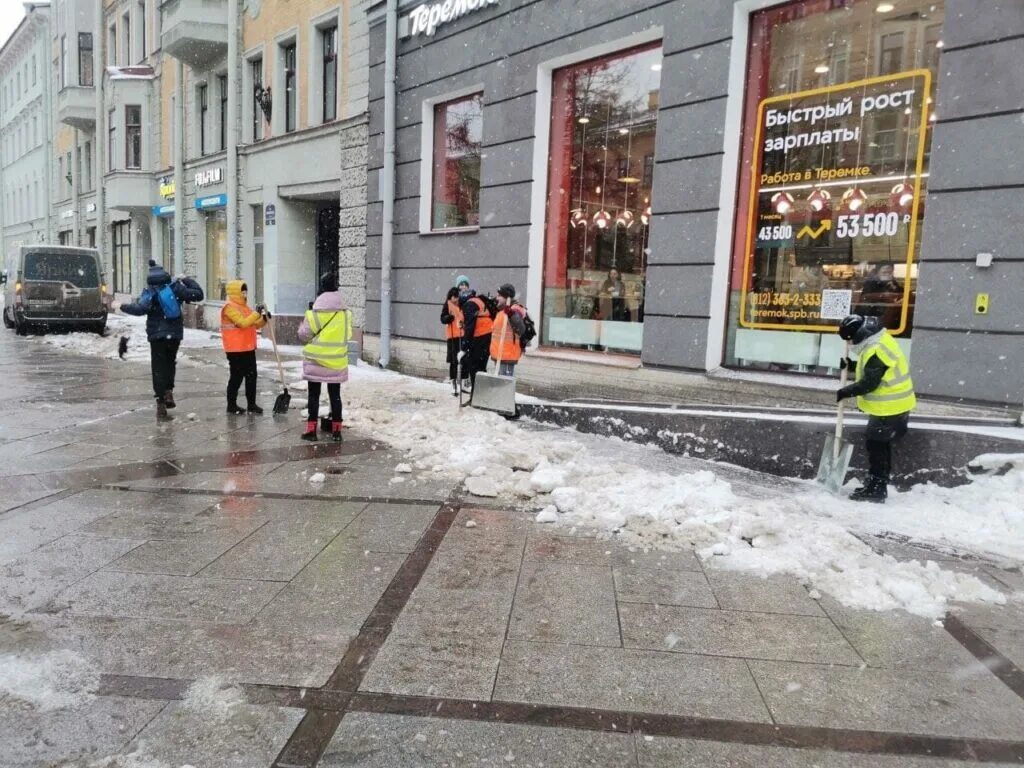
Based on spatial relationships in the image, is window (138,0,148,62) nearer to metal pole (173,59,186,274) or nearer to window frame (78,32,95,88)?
metal pole (173,59,186,274)

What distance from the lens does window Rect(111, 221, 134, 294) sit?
27688 mm

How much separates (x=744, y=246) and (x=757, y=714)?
6.88 metres

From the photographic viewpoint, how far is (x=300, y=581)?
4.02m

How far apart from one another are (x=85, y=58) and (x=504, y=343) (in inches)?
1167

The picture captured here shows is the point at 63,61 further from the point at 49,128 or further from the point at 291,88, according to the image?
the point at 291,88

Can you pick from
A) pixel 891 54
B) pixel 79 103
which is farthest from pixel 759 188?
pixel 79 103

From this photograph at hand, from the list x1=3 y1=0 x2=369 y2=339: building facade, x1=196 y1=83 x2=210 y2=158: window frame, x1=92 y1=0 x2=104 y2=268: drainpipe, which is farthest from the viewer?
x1=92 y1=0 x2=104 y2=268: drainpipe

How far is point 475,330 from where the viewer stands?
32.7 ft

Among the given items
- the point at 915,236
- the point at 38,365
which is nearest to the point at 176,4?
the point at 38,365

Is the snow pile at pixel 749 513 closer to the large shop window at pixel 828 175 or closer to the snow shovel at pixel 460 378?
the snow shovel at pixel 460 378

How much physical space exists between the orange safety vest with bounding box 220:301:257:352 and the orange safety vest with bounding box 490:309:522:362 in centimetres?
293

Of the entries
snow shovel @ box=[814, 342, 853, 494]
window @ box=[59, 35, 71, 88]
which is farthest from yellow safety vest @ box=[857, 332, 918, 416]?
window @ box=[59, 35, 71, 88]

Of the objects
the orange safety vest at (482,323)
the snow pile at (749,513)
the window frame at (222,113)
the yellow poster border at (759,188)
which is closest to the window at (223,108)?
the window frame at (222,113)

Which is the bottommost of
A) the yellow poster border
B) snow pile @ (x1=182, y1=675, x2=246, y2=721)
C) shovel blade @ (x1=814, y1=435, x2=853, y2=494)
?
snow pile @ (x1=182, y1=675, x2=246, y2=721)
